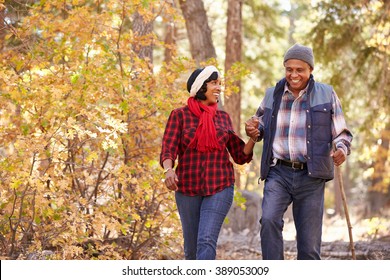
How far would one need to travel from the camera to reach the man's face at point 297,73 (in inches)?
222

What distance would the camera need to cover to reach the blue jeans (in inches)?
219

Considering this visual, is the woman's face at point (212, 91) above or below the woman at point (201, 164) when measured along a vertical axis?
above

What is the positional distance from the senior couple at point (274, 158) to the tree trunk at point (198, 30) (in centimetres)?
684

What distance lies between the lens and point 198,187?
5688 mm

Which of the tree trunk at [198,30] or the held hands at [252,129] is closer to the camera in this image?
the held hands at [252,129]

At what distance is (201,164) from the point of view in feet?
18.9

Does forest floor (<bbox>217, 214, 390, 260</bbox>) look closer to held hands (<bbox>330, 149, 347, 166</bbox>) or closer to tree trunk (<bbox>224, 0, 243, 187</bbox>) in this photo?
tree trunk (<bbox>224, 0, 243, 187</bbox>)

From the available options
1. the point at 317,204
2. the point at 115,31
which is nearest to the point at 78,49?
the point at 115,31

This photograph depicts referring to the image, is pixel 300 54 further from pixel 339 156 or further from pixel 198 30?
pixel 198 30

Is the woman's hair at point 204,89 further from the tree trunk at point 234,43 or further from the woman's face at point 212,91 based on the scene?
the tree trunk at point 234,43

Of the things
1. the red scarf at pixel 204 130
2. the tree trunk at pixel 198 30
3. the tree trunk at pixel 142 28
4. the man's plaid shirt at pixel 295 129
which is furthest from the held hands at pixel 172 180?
the tree trunk at pixel 198 30

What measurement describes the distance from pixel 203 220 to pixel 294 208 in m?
0.76
